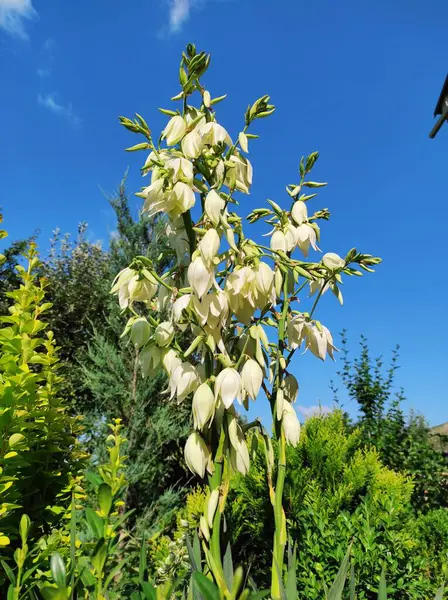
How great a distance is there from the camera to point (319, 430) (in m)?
2.47

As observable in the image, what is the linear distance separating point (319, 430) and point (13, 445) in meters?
1.88

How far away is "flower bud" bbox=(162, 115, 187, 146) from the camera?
1.05 m

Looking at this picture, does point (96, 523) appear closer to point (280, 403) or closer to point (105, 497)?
point (105, 497)

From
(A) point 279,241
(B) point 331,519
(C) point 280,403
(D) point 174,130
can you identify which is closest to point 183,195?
(D) point 174,130

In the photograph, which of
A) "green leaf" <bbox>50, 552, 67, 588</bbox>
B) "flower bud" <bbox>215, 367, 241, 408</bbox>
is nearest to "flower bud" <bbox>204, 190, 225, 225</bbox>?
"flower bud" <bbox>215, 367, 241, 408</bbox>

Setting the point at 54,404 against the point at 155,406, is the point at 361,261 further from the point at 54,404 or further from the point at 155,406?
the point at 155,406

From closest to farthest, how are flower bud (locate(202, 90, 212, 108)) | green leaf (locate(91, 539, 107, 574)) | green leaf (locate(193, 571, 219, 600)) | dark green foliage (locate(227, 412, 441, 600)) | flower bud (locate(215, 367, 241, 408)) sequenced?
1. green leaf (locate(193, 571, 219, 600))
2. green leaf (locate(91, 539, 107, 574))
3. flower bud (locate(215, 367, 241, 408))
4. flower bud (locate(202, 90, 212, 108))
5. dark green foliage (locate(227, 412, 441, 600))

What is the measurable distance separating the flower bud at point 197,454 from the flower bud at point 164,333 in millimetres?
227

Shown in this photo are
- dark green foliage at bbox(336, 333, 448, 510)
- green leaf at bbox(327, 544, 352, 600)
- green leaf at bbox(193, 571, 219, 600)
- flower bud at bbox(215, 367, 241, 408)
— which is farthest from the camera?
dark green foliage at bbox(336, 333, 448, 510)

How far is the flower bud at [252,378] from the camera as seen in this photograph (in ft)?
3.08

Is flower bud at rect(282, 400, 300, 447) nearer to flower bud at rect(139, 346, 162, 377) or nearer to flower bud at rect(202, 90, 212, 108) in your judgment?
flower bud at rect(139, 346, 162, 377)

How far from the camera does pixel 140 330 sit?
1.03 meters

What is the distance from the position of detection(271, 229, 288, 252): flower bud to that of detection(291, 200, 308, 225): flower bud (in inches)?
2.3

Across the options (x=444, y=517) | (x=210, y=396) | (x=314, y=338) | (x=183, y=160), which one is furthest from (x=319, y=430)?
(x=183, y=160)
